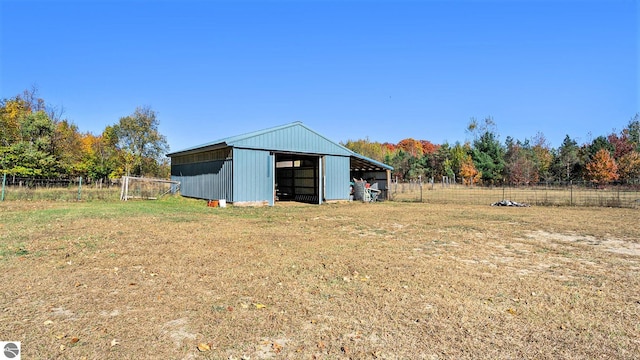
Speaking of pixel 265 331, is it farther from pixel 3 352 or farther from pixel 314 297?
pixel 3 352

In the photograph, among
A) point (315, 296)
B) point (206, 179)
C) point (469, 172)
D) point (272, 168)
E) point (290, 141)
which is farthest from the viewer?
point (469, 172)

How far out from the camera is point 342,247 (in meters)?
7.62

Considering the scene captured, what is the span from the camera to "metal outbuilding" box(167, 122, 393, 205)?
1767 centimetres

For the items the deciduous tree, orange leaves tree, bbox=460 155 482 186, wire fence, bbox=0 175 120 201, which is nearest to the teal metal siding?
A: wire fence, bbox=0 175 120 201

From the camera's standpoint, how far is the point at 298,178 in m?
24.0

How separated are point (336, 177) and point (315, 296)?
16.9m

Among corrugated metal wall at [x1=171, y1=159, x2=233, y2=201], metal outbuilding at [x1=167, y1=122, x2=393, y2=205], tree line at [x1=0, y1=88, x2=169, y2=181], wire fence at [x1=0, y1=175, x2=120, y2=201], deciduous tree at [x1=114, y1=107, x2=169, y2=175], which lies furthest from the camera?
deciduous tree at [x1=114, y1=107, x2=169, y2=175]

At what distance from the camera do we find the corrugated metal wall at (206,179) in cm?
1791

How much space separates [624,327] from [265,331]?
3633 millimetres

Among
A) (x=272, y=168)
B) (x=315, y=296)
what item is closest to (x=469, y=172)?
(x=272, y=168)

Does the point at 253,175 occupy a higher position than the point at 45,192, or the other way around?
the point at 253,175

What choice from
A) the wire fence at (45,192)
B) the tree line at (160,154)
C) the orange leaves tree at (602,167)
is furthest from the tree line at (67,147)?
the orange leaves tree at (602,167)

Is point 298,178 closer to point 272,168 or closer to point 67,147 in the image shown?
point 272,168

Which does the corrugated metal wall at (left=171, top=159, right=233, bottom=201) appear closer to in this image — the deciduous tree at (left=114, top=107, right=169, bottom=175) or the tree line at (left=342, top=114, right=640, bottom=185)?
the deciduous tree at (left=114, top=107, right=169, bottom=175)
